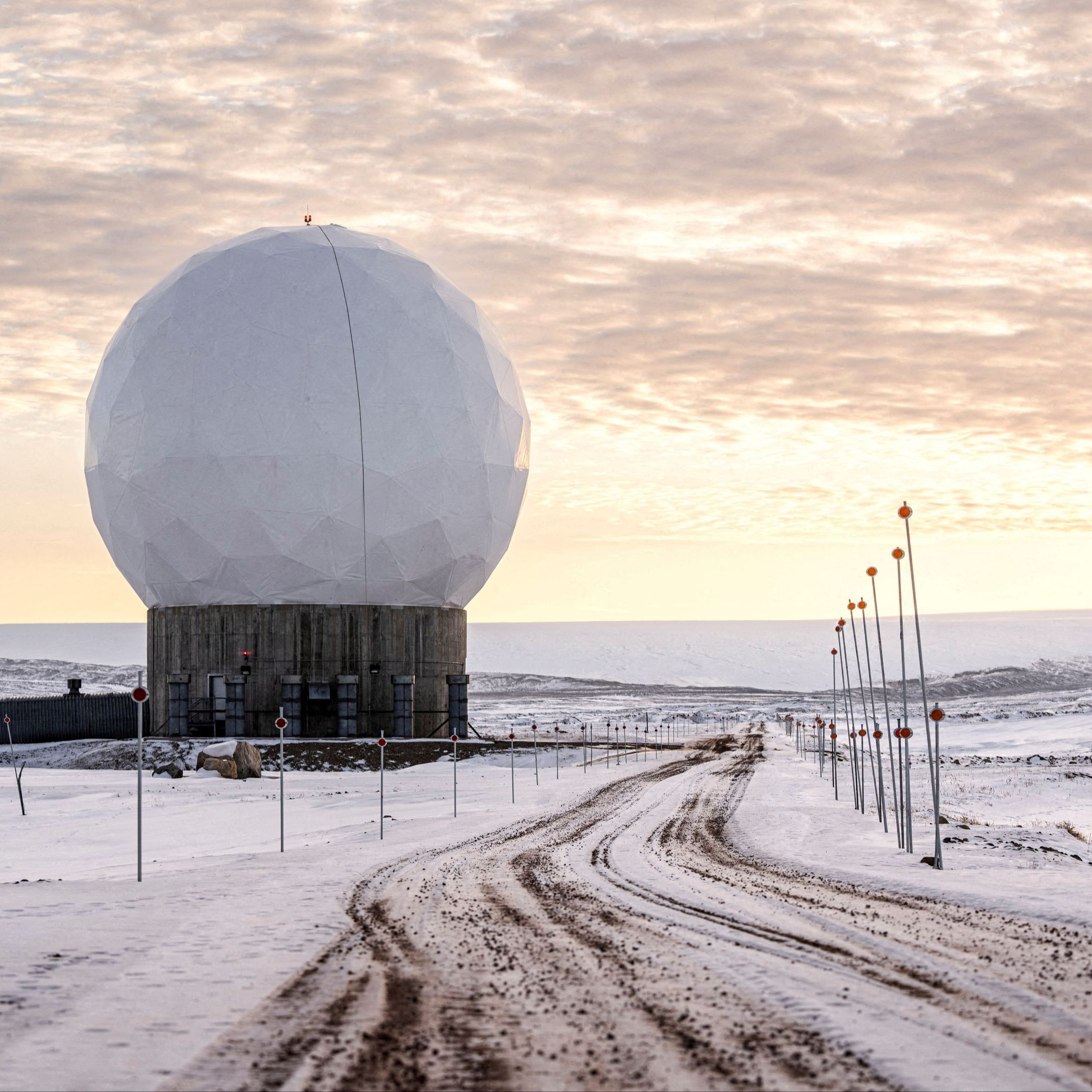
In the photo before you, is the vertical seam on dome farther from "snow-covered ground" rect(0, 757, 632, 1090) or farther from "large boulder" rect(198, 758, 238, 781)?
"snow-covered ground" rect(0, 757, 632, 1090)

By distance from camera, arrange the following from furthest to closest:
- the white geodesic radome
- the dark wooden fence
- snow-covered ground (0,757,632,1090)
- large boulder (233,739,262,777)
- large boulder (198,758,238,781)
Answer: the dark wooden fence < the white geodesic radome < large boulder (233,739,262,777) < large boulder (198,758,238,781) < snow-covered ground (0,757,632,1090)

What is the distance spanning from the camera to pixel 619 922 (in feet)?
41.2

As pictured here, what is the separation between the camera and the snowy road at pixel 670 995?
7234 millimetres

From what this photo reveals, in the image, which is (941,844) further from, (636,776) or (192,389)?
(192,389)

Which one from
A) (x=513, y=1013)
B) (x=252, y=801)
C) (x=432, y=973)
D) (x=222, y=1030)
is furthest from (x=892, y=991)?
(x=252, y=801)

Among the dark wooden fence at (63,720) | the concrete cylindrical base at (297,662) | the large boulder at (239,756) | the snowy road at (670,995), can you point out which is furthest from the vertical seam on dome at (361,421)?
the snowy road at (670,995)

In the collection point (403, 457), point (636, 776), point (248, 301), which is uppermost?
point (248, 301)

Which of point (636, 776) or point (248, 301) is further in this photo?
point (248, 301)

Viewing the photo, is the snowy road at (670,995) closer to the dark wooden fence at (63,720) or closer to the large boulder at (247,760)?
the large boulder at (247,760)

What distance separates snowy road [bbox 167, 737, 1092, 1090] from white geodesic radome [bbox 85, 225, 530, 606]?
1169 inches

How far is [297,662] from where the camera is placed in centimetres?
4506

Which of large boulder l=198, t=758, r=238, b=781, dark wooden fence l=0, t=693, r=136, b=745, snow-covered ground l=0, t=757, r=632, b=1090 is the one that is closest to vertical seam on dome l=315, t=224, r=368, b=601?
large boulder l=198, t=758, r=238, b=781

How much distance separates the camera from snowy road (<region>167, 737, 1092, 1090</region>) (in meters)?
7.23

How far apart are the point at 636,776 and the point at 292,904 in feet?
79.6
